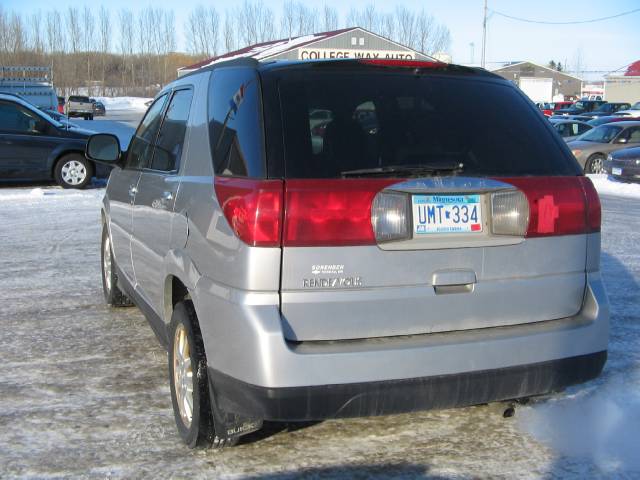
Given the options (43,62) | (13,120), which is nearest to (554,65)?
(43,62)

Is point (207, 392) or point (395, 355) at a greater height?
point (395, 355)

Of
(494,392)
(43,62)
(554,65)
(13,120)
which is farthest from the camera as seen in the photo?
(554,65)

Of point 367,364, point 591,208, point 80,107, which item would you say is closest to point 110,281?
point 367,364

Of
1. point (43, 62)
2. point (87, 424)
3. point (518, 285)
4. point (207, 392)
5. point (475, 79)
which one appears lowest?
point (87, 424)

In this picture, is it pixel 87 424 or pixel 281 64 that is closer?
pixel 281 64

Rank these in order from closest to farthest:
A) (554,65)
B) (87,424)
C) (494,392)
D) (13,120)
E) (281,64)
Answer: (494,392) < (281,64) < (87,424) < (13,120) < (554,65)

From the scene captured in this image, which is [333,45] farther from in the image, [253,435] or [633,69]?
[633,69]

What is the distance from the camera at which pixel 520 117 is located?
11.5 feet

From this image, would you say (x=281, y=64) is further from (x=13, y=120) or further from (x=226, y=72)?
(x=13, y=120)

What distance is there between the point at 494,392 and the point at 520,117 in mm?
1287

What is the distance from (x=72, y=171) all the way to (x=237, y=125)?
12057mm

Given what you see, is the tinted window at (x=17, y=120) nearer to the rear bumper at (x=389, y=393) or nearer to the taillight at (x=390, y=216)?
the rear bumper at (x=389, y=393)

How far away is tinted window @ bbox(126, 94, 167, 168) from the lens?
4707mm

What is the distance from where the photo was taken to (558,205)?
3.23 m
